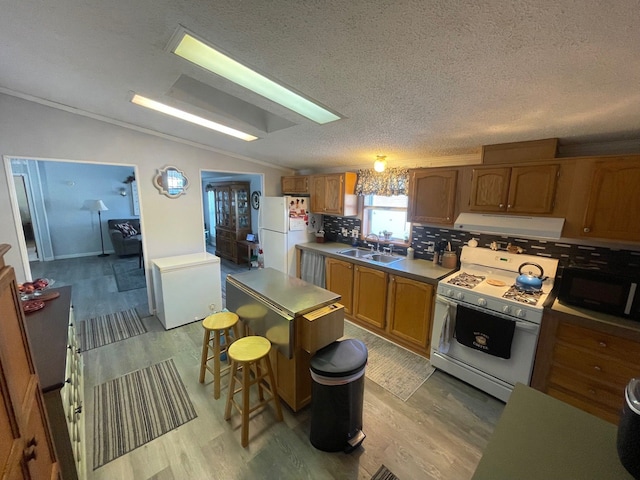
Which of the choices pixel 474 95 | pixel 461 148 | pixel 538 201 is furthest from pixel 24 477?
pixel 461 148

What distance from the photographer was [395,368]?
2604 mm

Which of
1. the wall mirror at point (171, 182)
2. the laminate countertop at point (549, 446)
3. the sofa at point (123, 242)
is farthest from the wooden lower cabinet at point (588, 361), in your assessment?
the sofa at point (123, 242)

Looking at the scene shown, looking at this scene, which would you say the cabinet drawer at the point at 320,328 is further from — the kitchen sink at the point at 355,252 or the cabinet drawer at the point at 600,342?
the kitchen sink at the point at 355,252

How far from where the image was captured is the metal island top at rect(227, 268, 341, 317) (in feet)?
6.17

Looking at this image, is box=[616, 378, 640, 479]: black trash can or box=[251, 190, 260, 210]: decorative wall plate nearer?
box=[616, 378, 640, 479]: black trash can

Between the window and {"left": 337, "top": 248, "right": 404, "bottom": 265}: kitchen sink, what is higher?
the window

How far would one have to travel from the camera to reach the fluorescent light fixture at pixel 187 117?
2496 mm

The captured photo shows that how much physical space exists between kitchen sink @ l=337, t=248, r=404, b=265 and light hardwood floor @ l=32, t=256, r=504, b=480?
1404mm

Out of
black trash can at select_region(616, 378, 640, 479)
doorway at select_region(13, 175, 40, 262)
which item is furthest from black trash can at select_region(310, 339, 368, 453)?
doorway at select_region(13, 175, 40, 262)

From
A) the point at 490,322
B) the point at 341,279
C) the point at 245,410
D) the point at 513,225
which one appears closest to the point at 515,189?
the point at 513,225

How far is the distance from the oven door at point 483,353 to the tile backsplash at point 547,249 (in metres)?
0.84

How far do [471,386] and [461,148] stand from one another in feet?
7.47

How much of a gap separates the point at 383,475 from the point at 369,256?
2.36 metres

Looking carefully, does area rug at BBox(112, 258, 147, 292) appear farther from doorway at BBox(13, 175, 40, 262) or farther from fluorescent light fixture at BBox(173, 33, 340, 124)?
fluorescent light fixture at BBox(173, 33, 340, 124)
